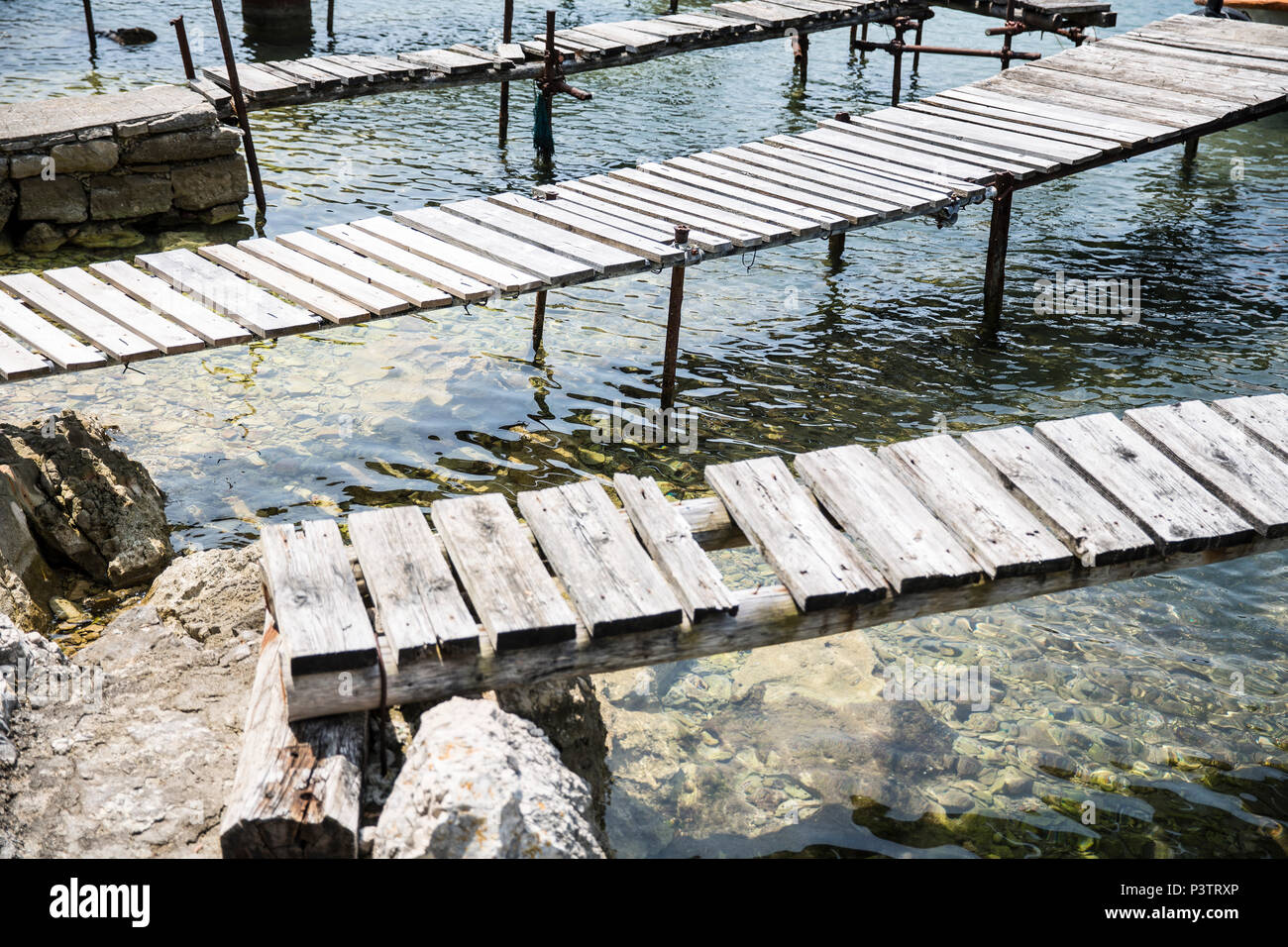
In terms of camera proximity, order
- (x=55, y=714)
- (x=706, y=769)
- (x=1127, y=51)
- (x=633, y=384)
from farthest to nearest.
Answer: (x=1127, y=51)
(x=633, y=384)
(x=706, y=769)
(x=55, y=714)

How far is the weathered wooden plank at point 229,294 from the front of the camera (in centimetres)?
626

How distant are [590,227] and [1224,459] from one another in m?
4.36

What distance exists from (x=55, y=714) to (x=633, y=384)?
4893mm

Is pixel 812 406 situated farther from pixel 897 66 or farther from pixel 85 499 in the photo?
pixel 897 66

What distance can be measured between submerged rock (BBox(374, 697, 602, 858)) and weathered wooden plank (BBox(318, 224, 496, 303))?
349cm

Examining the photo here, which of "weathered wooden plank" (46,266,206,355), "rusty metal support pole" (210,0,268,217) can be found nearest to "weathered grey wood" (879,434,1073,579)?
"weathered wooden plank" (46,266,206,355)

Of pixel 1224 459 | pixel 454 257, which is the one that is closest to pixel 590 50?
pixel 454 257

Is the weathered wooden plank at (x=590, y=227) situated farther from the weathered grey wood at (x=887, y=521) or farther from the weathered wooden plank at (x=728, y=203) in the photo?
the weathered grey wood at (x=887, y=521)

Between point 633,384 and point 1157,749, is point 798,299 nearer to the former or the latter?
point 633,384

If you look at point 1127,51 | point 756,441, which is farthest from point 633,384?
point 1127,51

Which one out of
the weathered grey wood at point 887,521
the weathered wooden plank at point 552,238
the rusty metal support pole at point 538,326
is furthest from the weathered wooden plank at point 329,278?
the weathered grey wood at point 887,521

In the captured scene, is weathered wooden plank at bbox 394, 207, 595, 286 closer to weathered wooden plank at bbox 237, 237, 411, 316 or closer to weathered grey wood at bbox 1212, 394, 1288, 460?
weathered wooden plank at bbox 237, 237, 411, 316

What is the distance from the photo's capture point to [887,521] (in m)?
4.71

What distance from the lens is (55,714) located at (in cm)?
409
